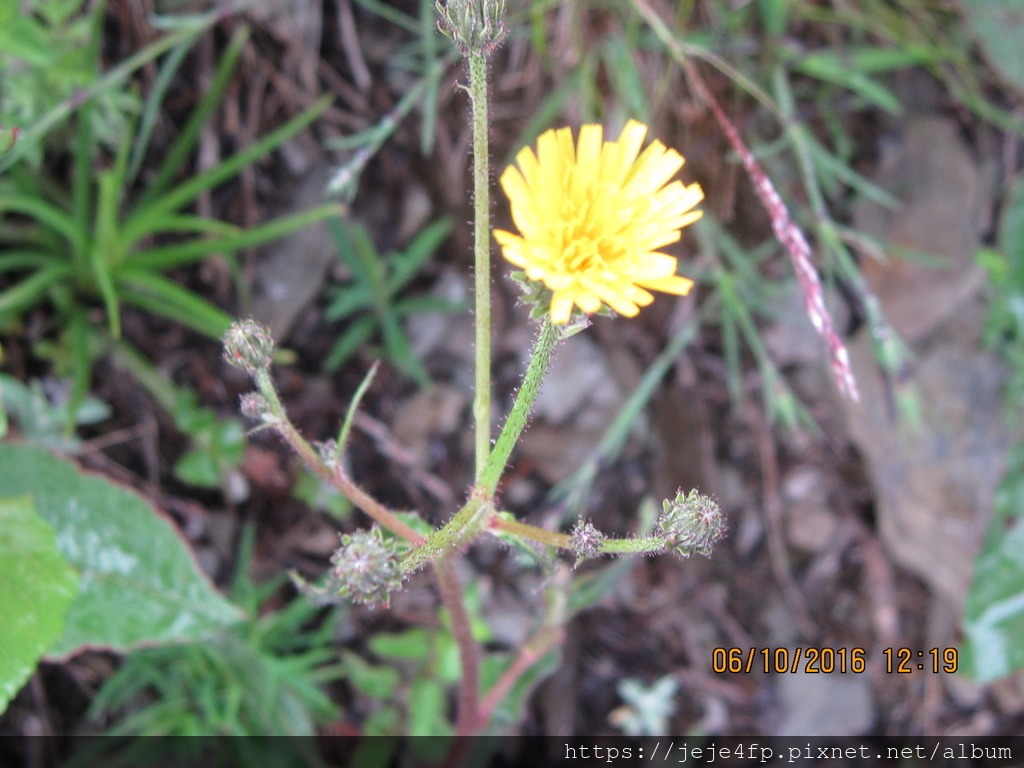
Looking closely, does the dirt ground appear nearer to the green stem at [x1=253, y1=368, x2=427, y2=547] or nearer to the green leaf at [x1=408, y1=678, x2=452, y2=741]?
the green leaf at [x1=408, y1=678, x2=452, y2=741]

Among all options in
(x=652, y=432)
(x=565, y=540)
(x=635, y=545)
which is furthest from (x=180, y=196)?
(x=652, y=432)

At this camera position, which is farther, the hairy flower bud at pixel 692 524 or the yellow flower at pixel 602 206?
the yellow flower at pixel 602 206

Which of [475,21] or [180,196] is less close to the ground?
[180,196]

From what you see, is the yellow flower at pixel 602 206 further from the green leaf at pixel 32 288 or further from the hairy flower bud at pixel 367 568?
the green leaf at pixel 32 288

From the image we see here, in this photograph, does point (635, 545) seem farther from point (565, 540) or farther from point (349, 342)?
point (349, 342)

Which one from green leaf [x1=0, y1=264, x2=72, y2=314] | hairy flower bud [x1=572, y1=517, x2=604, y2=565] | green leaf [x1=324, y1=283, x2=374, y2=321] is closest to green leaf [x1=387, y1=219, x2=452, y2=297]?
green leaf [x1=324, y1=283, x2=374, y2=321]

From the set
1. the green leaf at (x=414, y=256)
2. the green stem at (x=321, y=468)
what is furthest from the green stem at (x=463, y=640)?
the green leaf at (x=414, y=256)
